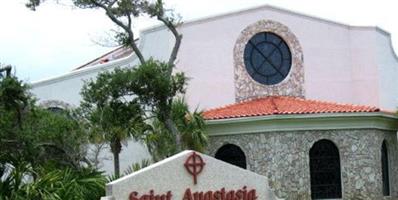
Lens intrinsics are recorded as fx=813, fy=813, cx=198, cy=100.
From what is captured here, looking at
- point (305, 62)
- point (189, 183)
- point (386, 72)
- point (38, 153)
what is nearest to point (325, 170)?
point (305, 62)

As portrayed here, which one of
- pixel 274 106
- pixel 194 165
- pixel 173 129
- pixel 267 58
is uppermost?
pixel 267 58

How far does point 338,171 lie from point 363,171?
2.86 feet

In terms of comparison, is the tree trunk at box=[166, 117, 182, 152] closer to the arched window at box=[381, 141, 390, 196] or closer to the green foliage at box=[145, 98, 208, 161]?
the green foliage at box=[145, 98, 208, 161]

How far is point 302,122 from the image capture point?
93.2 ft

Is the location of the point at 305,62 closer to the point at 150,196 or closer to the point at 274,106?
the point at 274,106

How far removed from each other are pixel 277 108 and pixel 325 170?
9.15ft

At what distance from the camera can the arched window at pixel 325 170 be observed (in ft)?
94.5

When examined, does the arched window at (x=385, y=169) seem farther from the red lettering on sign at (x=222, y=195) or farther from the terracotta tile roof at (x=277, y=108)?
the red lettering on sign at (x=222, y=195)

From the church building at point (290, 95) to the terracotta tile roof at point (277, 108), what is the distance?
0.15 ft

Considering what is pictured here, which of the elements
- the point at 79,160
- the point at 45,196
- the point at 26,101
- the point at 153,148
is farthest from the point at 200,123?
the point at 45,196

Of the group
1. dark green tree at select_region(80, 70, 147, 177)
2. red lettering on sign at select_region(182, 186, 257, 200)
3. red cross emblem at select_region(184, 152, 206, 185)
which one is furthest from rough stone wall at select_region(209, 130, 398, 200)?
red cross emblem at select_region(184, 152, 206, 185)

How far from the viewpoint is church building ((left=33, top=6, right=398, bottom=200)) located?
28391 mm

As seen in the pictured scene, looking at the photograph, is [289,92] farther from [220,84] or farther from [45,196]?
[45,196]

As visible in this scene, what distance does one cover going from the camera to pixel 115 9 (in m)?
26.6
